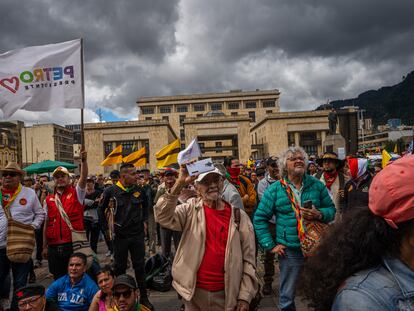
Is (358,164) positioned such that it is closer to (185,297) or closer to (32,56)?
(185,297)

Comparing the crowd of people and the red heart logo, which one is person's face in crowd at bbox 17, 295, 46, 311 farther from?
the red heart logo

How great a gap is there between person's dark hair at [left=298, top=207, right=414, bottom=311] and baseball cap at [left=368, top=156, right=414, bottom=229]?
0.06 m

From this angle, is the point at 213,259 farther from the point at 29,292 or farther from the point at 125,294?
the point at 29,292

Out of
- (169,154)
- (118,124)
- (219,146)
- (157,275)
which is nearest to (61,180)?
(157,275)

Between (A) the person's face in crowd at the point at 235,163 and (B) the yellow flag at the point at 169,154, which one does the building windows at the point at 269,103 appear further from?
(A) the person's face in crowd at the point at 235,163

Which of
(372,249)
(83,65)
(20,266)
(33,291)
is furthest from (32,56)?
(372,249)

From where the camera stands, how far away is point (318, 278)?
4.42 ft

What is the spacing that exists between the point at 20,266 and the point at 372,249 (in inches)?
178

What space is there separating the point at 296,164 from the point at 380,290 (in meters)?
2.66

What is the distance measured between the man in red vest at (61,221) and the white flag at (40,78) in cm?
114

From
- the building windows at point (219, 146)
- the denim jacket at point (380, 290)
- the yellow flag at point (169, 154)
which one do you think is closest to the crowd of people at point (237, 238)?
the denim jacket at point (380, 290)

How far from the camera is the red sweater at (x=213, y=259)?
2867 millimetres

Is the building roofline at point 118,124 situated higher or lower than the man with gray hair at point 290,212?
higher

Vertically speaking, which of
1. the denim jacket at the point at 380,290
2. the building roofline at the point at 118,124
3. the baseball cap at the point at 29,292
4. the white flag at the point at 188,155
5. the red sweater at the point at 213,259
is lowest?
the baseball cap at the point at 29,292
